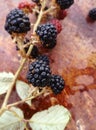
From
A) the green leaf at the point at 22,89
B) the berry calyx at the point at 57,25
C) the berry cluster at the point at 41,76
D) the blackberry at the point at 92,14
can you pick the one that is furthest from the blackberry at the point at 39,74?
the blackberry at the point at 92,14

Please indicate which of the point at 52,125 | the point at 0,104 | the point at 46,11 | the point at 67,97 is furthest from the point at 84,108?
the point at 46,11

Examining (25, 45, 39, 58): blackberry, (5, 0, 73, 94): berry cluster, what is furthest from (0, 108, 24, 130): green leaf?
(25, 45, 39, 58): blackberry

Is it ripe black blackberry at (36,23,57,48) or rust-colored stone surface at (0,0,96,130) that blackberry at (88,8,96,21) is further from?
ripe black blackberry at (36,23,57,48)

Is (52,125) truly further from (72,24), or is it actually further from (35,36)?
(72,24)

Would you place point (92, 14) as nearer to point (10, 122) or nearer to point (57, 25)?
point (57, 25)

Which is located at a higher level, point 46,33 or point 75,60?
point 46,33

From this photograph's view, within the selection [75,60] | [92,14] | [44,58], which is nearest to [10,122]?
[44,58]
